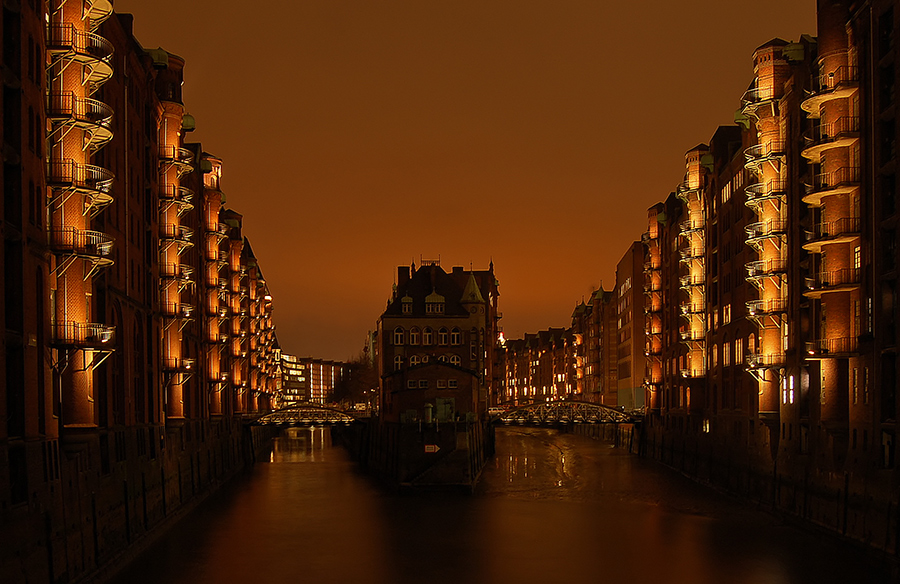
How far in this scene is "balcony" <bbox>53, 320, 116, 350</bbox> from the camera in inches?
1255

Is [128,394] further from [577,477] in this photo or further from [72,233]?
[577,477]

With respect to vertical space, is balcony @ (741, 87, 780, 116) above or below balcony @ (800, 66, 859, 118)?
above

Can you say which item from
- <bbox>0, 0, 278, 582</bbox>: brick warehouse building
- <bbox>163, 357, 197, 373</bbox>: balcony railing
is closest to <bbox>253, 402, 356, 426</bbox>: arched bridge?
<bbox>0, 0, 278, 582</bbox>: brick warehouse building

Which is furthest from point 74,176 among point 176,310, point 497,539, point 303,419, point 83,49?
point 303,419

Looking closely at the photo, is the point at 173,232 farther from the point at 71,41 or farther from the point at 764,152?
the point at 764,152

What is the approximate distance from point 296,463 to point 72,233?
6265cm

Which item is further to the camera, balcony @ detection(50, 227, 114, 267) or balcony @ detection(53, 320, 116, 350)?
balcony @ detection(50, 227, 114, 267)

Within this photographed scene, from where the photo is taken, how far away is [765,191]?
167 feet

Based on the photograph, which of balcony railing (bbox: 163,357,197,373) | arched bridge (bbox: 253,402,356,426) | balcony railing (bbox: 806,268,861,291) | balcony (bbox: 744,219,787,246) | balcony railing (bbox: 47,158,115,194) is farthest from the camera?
arched bridge (bbox: 253,402,356,426)


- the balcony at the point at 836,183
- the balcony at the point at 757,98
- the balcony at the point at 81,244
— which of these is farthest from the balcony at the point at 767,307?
the balcony at the point at 81,244

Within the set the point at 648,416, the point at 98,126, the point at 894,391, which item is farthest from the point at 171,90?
the point at 648,416

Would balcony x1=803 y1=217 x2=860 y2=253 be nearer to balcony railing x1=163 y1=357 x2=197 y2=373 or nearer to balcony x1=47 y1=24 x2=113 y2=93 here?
balcony x1=47 y1=24 x2=113 y2=93

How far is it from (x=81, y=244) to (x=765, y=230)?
3272cm

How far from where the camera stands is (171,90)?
2223 inches
